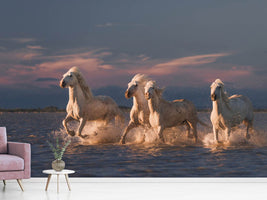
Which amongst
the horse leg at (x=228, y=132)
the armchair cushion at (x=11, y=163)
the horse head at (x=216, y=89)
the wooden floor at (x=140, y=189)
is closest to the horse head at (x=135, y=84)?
the horse head at (x=216, y=89)

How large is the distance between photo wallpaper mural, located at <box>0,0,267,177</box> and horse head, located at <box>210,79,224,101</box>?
18mm

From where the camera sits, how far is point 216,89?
7.12 meters

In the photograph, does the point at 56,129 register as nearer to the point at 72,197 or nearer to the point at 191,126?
the point at 191,126

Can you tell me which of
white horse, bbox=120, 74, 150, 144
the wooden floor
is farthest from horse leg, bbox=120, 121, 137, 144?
the wooden floor

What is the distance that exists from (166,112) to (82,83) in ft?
5.13

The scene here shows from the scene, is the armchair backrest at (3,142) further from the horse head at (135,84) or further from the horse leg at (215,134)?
the horse leg at (215,134)

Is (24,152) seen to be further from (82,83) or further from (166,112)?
(166,112)

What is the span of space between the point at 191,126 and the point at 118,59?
1.81m

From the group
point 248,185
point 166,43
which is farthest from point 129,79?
point 248,185

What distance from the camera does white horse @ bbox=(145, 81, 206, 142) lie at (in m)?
7.35

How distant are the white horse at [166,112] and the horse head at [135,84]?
27cm

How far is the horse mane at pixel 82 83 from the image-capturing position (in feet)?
25.3

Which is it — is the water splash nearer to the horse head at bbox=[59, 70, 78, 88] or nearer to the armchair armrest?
the horse head at bbox=[59, 70, 78, 88]

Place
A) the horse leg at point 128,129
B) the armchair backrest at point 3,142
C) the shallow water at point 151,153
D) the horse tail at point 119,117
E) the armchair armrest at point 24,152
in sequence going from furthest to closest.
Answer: the horse tail at point 119,117 → the horse leg at point 128,129 → the shallow water at point 151,153 → the armchair backrest at point 3,142 → the armchair armrest at point 24,152
